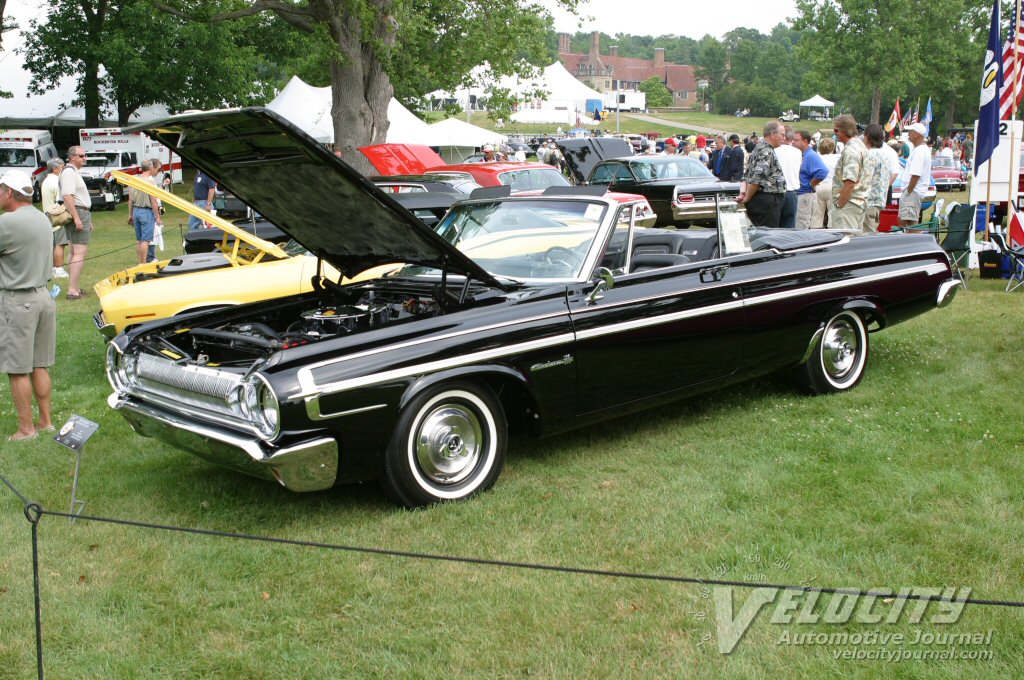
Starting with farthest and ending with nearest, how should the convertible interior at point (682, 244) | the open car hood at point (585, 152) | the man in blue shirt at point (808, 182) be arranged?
1. the open car hood at point (585, 152)
2. the man in blue shirt at point (808, 182)
3. the convertible interior at point (682, 244)

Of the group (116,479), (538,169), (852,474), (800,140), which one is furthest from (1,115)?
(852,474)

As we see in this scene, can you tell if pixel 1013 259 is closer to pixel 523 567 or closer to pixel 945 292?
pixel 945 292

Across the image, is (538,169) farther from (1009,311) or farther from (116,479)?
(116,479)

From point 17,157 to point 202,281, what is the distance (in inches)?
1077

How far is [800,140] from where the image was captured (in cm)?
1236

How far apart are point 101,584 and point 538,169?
1311 cm

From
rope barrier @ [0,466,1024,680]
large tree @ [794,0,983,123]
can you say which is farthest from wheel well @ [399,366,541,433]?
large tree @ [794,0,983,123]

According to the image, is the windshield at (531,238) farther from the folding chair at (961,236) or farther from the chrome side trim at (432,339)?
the folding chair at (961,236)

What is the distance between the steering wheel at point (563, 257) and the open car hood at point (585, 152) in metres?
17.8

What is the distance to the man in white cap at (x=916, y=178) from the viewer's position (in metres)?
11.8

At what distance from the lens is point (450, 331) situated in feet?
15.8

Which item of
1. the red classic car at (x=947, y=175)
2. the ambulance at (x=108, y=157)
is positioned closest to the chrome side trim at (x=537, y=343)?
the red classic car at (x=947, y=175)

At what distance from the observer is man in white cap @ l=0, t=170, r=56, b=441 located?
5.94 metres

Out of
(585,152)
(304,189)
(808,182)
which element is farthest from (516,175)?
(304,189)
